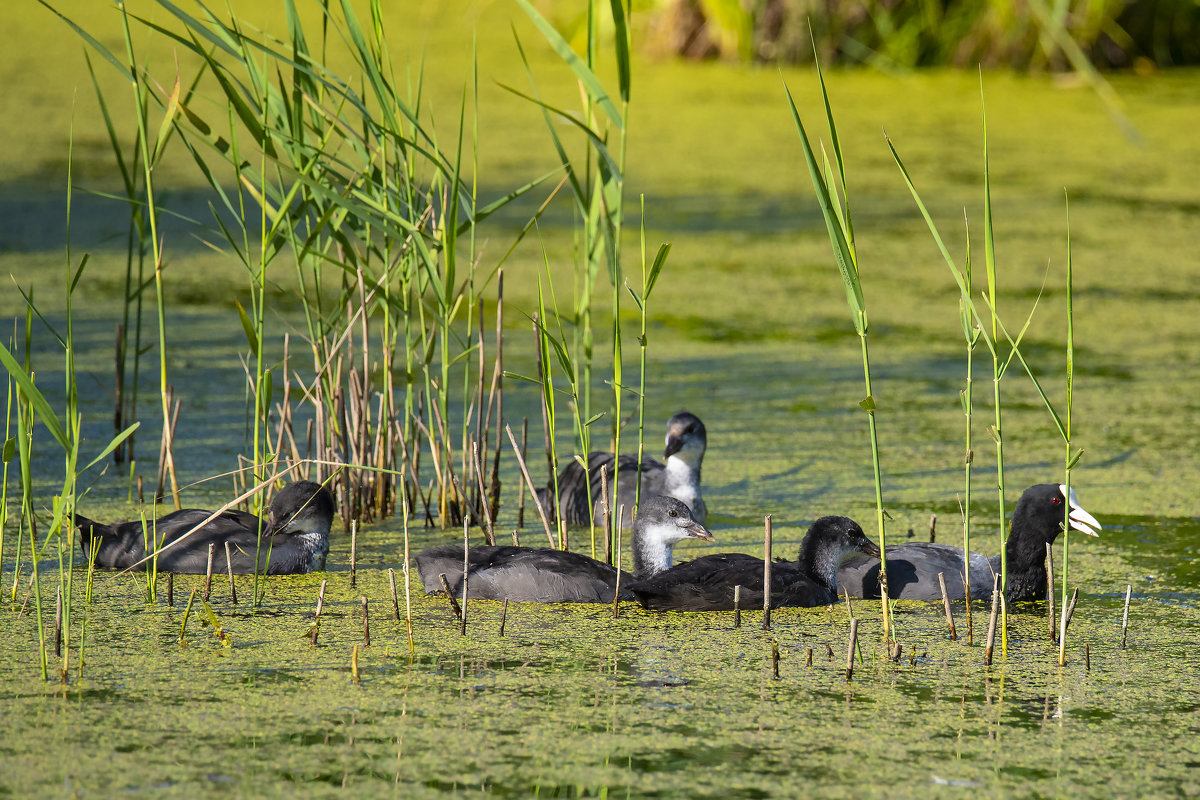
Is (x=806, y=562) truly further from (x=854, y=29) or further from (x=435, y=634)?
(x=854, y=29)

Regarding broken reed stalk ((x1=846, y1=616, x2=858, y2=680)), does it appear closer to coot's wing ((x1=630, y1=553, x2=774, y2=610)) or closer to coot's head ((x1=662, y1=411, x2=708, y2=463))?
coot's wing ((x1=630, y1=553, x2=774, y2=610))

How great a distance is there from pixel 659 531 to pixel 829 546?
439 mm

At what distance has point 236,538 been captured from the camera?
393cm

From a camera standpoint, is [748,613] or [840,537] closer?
[748,613]

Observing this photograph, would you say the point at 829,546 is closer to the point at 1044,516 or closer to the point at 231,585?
the point at 1044,516

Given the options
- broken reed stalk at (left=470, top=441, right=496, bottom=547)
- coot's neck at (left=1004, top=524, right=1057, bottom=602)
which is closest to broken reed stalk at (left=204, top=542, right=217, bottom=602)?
broken reed stalk at (left=470, top=441, right=496, bottom=547)

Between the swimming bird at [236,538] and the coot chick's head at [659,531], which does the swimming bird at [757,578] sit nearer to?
the coot chick's head at [659,531]

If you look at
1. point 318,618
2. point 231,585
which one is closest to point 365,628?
point 318,618

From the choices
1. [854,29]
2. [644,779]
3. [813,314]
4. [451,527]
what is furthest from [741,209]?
[644,779]

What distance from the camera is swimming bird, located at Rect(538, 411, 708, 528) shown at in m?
4.66

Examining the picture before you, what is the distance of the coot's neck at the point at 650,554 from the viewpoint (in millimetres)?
4051

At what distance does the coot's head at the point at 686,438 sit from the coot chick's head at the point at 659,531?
0.60 m

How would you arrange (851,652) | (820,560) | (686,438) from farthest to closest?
1. (686,438)
2. (820,560)
3. (851,652)

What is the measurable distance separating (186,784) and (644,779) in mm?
765
